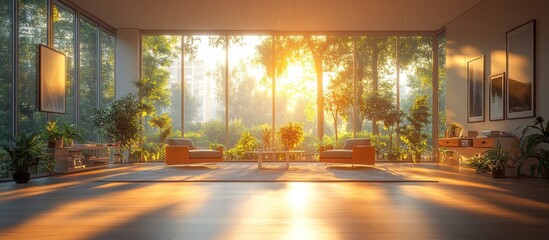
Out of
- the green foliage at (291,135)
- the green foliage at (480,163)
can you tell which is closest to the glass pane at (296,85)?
the green foliage at (291,135)

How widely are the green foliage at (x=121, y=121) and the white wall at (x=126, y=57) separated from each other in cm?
133

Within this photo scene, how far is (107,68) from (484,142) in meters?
8.96

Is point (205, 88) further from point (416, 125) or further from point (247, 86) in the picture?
point (416, 125)

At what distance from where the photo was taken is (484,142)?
27.1ft

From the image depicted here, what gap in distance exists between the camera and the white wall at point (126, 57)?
11.9m

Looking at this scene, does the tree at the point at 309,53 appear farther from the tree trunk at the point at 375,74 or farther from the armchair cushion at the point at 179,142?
the armchair cushion at the point at 179,142

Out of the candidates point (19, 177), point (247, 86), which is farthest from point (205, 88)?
point (19, 177)

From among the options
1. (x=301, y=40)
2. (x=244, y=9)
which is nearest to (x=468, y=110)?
(x=301, y=40)

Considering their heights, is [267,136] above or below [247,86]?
below

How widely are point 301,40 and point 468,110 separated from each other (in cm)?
475

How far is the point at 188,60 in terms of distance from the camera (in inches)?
487

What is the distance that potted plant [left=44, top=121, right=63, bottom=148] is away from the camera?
8.05 meters

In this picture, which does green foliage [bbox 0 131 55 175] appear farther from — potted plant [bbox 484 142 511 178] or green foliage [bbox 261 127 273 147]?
Answer: potted plant [bbox 484 142 511 178]

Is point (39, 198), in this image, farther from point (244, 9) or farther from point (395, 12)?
point (395, 12)
